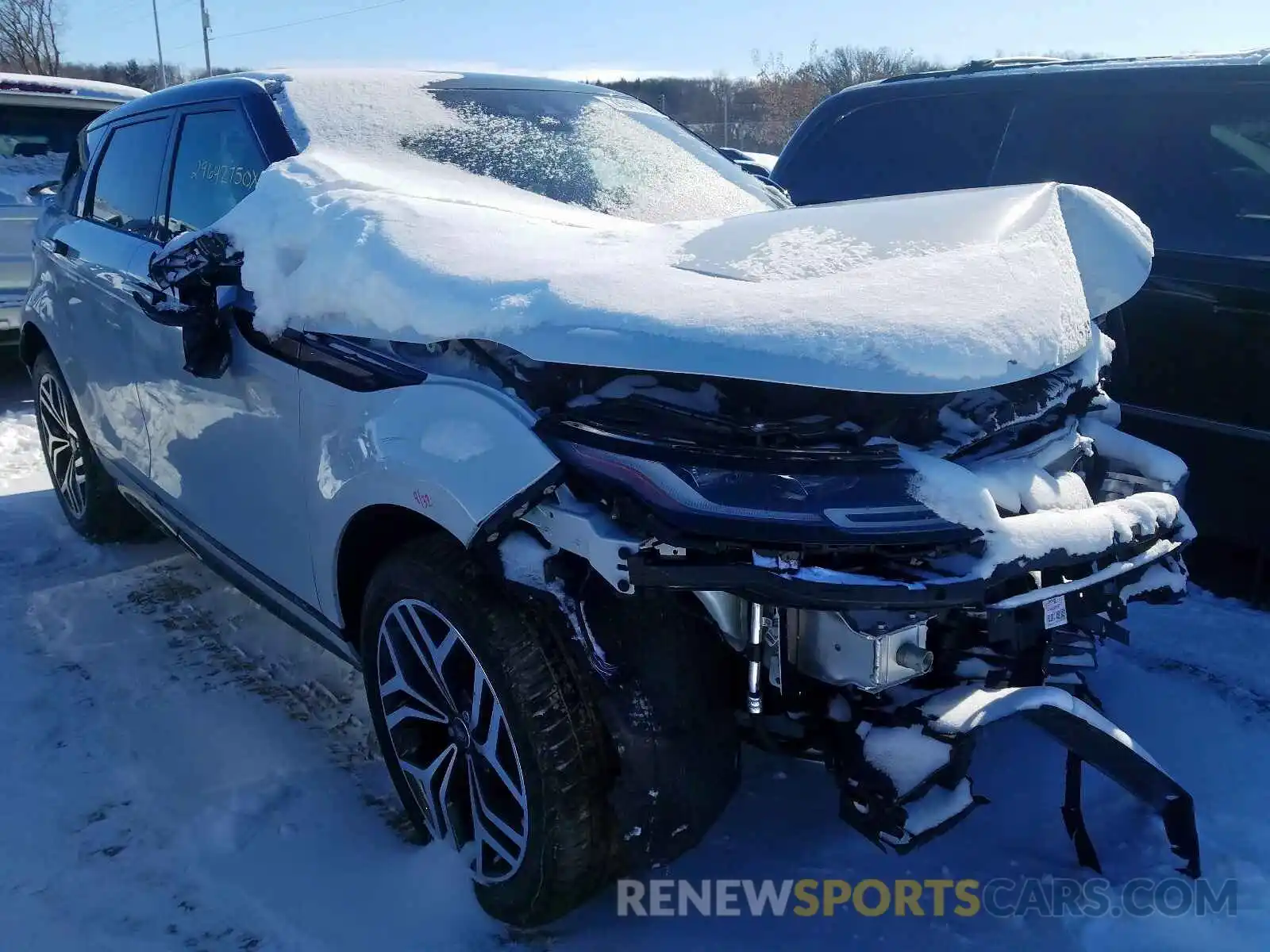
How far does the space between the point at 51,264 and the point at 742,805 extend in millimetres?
3667

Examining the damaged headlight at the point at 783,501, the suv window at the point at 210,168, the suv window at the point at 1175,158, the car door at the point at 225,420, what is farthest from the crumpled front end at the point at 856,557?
the suv window at the point at 1175,158

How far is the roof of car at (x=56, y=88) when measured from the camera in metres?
6.66

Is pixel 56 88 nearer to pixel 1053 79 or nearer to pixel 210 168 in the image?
pixel 210 168

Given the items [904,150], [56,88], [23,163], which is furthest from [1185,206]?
[23,163]

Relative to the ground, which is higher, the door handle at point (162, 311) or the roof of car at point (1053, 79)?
the roof of car at point (1053, 79)

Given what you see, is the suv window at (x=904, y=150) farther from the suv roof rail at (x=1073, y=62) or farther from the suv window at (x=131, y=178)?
the suv window at (x=131, y=178)

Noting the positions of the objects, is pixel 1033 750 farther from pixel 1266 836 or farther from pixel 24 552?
pixel 24 552

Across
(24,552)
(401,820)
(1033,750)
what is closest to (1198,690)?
(1033,750)

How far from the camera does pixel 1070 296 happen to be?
2164 millimetres

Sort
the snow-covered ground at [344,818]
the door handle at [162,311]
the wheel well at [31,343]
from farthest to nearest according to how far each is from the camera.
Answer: the wheel well at [31,343] → the door handle at [162,311] → the snow-covered ground at [344,818]

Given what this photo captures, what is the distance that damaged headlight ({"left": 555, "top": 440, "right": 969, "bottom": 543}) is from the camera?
5.81ft

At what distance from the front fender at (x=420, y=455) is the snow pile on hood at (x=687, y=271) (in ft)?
0.46

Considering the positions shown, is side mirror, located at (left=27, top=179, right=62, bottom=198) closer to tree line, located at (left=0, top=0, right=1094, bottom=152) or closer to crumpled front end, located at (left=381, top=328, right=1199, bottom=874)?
crumpled front end, located at (left=381, top=328, right=1199, bottom=874)

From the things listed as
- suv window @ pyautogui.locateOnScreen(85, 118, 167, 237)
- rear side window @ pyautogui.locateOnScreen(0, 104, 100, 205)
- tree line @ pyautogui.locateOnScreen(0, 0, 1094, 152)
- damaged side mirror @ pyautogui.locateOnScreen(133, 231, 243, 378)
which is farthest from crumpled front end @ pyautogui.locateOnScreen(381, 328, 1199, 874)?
tree line @ pyautogui.locateOnScreen(0, 0, 1094, 152)
